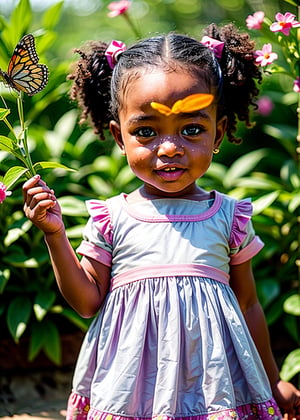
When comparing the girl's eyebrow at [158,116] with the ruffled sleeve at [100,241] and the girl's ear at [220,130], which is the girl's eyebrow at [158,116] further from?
the ruffled sleeve at [100,241]

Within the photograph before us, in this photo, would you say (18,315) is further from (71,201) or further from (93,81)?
(93,81)

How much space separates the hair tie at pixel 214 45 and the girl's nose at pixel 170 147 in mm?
439

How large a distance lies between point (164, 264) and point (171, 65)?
64cm

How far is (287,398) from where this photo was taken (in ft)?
8.78

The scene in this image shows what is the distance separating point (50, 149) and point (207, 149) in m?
1.69

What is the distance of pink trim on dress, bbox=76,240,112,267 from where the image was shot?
2.45 m

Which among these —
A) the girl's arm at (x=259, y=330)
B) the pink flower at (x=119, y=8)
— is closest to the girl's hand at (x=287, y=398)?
the girl's arm at (x=259, y=330)

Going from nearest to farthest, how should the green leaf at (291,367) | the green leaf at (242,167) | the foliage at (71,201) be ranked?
the green leaf at (291,367)
the foliage at (71,201)
the green leaf at (242,167)

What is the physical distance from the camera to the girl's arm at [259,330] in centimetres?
262

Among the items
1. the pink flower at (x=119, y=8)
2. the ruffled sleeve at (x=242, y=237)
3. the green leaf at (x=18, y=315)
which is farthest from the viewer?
the green leaf at (x=18, y=315)

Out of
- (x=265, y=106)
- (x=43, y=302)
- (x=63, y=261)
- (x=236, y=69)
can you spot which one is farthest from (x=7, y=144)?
(x=265, y=106)

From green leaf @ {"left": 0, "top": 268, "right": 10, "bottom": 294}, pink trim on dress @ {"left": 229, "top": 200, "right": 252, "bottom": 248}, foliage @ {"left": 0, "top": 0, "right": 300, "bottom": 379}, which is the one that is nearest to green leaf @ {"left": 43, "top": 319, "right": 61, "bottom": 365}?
foliage @ {"left": 0, "top": 0, "right": 300, "bottom": 379}

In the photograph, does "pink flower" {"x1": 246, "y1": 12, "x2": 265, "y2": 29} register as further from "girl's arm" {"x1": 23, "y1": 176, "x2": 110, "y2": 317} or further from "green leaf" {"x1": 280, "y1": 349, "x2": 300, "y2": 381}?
"green leaf" {"x1": 280, "y1": 349, "x2": 300, "y2": 381}

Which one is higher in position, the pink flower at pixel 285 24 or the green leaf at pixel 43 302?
the pink flower at pixel 285 24
